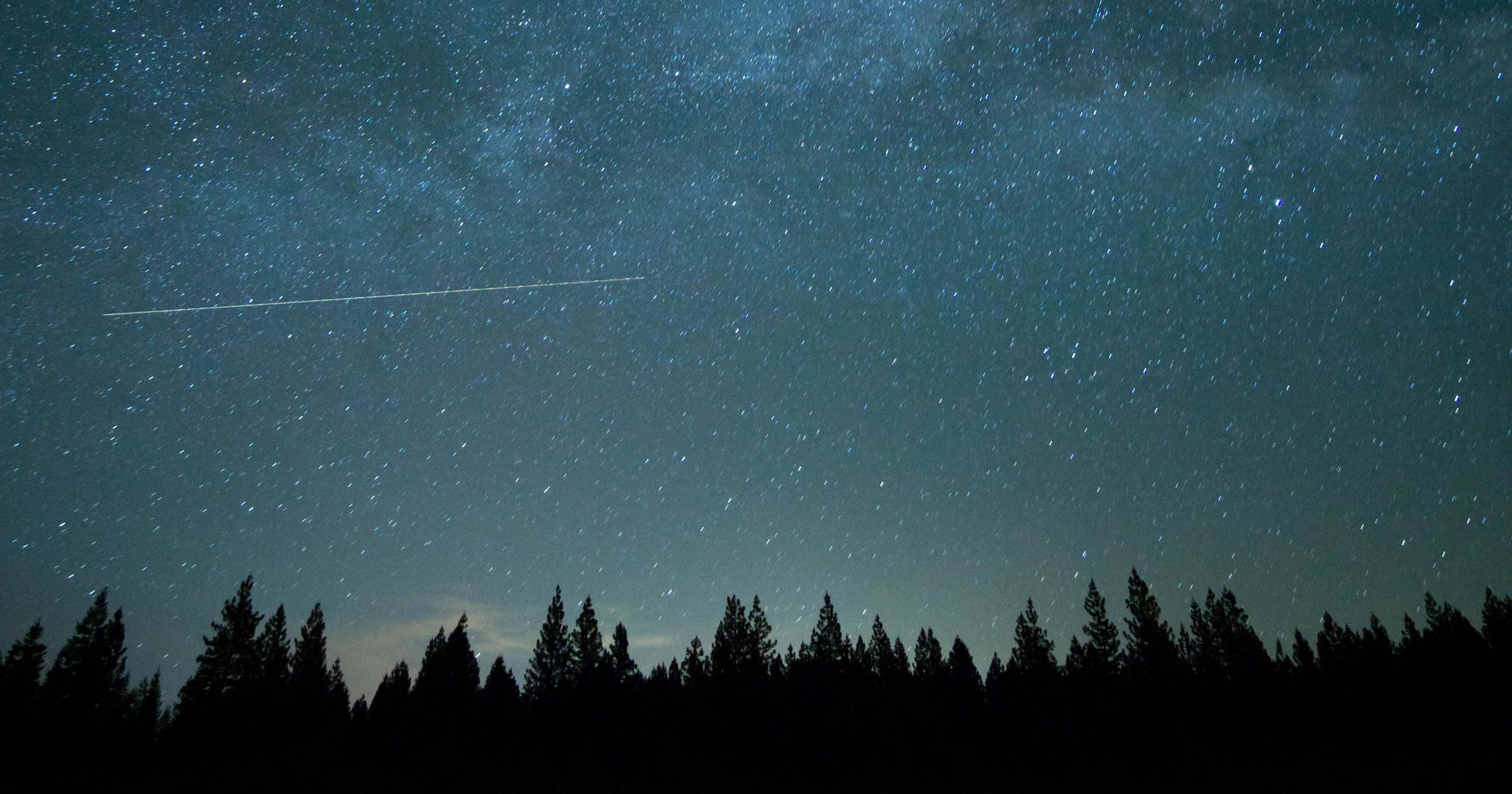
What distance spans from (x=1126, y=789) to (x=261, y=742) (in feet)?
192

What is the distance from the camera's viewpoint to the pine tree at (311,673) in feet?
209

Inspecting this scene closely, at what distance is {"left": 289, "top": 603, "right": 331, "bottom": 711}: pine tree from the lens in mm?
63562

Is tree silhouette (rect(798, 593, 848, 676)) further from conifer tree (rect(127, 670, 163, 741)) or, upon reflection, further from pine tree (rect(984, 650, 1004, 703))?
conifer tree (rect(127, 670, 163, 741))

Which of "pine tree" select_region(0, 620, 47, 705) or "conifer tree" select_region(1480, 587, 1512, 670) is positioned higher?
"conifer tree" select_region(1480, 587, 1512, 670)

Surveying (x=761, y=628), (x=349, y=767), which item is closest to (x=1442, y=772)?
(x=761, y=628)

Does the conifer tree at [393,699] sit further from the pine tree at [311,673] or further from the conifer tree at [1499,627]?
the conifer tree at [1499,627]

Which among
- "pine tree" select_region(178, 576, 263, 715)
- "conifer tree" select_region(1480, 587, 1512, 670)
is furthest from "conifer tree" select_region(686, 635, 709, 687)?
"conifer tree" select_region(1480, 587, 1512, 670)

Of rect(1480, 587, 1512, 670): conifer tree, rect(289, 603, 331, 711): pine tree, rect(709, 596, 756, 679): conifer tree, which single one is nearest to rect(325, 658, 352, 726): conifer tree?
rect(289, 603, 331, 711): pine tree

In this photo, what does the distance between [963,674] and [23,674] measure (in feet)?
262

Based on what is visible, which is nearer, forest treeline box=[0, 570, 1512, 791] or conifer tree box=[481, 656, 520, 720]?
forest treeline box=[0, 570, 1512, 791]

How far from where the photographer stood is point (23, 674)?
192 ft

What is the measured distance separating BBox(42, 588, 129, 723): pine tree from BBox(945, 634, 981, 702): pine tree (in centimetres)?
7027

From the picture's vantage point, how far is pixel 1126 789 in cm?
4031

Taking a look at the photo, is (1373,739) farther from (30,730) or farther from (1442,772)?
(30,730)
